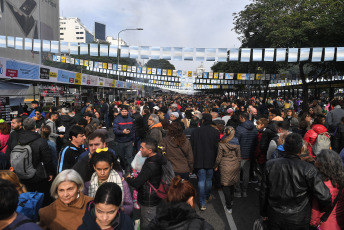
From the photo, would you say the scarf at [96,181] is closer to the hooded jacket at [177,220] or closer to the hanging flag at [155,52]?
the hooded jacket at [177,220]

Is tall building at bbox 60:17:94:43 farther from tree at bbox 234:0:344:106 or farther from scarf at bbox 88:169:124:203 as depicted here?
scarf at bbox 88:169:124:203

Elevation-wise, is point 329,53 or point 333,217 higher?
point 329,53

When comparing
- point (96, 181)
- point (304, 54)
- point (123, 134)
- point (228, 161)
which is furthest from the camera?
point (304, 54)

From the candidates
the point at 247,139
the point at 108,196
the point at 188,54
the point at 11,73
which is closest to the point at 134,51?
the point at 188,54

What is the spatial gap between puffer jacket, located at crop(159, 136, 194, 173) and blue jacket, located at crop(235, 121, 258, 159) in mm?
1542

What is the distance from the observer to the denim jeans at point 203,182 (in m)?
4.93

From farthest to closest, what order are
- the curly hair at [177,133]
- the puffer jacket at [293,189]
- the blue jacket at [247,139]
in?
the blue jacket at [247,139]
the curly hair at [177,133]
the puffer jacket at [293,189]

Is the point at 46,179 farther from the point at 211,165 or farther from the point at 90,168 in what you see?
the point at 211,165

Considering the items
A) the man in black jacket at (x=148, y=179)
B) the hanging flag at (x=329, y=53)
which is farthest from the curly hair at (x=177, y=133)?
the hanging flag at (x=329, y=53)

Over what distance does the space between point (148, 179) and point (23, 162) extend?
6.44ft

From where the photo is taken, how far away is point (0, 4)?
41.2m

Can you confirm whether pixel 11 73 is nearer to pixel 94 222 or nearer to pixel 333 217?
pixel 94 222

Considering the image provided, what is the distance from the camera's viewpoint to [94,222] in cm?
198

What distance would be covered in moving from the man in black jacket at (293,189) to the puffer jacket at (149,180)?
1.29m
